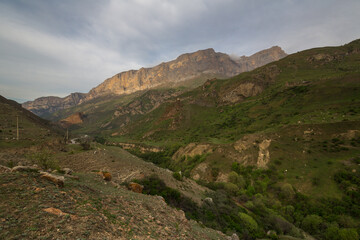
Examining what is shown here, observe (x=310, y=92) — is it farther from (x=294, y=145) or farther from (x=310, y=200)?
(x=310, y=200)

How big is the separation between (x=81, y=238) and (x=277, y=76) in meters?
159

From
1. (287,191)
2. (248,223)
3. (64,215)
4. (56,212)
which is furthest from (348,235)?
(56,212)

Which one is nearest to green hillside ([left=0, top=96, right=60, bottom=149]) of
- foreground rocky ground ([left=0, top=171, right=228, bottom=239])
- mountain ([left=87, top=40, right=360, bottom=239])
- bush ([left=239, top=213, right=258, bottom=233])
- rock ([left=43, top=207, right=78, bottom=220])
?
foreground rocky ground ([left=0, top=171, right=228, bottom=239])

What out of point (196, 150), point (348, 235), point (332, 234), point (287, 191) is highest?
point (196, 150)

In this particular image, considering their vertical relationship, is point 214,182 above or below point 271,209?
above

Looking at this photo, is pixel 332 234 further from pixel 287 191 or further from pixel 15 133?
pixel 15 133

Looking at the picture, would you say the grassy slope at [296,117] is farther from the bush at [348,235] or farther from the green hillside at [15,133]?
the green hillside at [15,133]

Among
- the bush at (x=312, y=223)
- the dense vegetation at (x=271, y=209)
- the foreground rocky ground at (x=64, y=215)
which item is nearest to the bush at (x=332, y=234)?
the dense vegetation at (x=271, y=209)

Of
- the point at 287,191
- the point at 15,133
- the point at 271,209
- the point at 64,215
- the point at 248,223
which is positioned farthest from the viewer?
the point at 15,133

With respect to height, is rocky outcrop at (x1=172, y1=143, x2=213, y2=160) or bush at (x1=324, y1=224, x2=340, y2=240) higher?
rocky outcrop at (x1=172, y1=143, x2=213, y2=160)

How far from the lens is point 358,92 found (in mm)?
59500

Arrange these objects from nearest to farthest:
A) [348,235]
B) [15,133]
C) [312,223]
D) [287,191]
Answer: [348,235] < [312,223] < [287,191] < [15,133]

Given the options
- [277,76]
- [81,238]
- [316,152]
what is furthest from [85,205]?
[277,76]

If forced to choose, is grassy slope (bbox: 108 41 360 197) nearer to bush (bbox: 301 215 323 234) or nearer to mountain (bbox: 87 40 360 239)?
mountain (bbox: 87 40 360 239)
